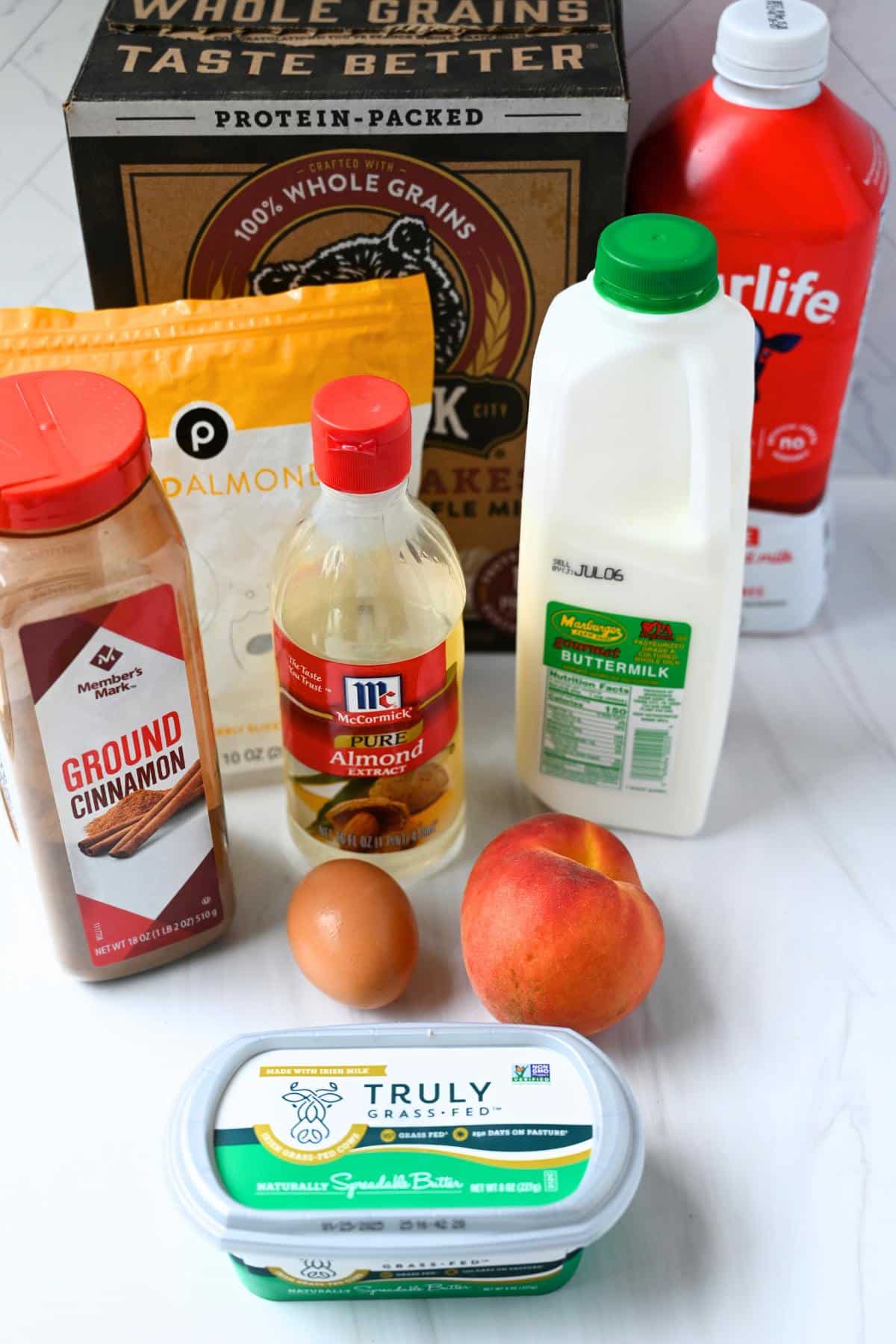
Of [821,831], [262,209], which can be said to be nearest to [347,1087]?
[821,831]

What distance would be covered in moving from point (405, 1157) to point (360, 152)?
573 mm

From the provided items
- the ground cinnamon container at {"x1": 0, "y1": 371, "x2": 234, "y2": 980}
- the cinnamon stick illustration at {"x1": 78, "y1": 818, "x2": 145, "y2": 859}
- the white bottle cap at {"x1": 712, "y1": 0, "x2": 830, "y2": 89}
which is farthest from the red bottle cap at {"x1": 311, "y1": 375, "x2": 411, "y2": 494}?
the white bottle cap at {"x1": 712, "y1": 0, "x2": 830, "y2": 89}

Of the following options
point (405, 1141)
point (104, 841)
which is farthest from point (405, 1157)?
point (104, 841)

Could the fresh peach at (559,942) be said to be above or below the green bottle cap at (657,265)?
below

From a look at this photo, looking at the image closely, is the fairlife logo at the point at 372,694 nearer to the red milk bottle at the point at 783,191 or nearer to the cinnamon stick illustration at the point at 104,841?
the cinnamon stick illustration at the point at 104,841

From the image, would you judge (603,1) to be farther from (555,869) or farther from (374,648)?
(555,869)

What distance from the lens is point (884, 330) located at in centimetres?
110

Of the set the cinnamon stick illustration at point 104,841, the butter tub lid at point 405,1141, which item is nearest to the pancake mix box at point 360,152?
the cinnamon stick illustration at point 104,841

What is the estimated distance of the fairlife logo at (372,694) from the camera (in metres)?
0.78

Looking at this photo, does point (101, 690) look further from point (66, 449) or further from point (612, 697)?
point (612, 697)

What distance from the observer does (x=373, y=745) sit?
82cm

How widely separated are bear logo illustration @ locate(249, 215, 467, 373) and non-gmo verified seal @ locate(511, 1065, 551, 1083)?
48cm

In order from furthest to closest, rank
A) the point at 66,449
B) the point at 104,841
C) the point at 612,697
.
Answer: the point at 612,697 → the point at 104,841 → the point at 66,449

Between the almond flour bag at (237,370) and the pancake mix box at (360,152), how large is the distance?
21 millimetres
